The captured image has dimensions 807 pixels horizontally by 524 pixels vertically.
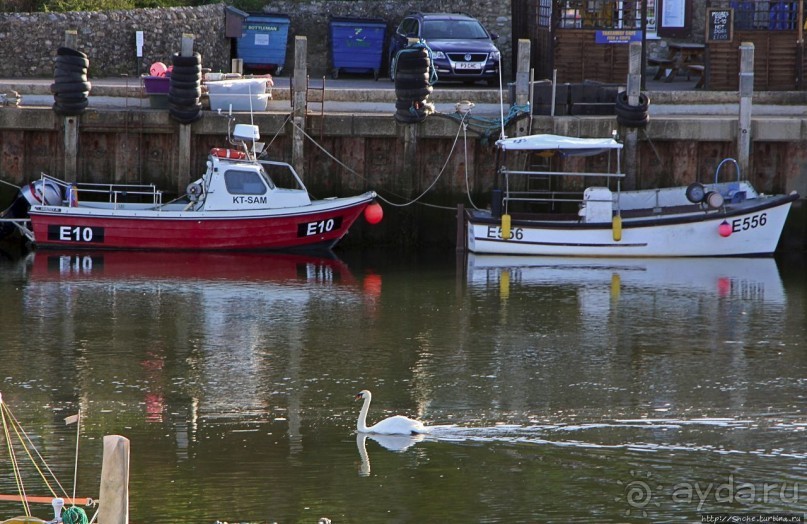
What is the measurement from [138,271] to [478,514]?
40.2ft

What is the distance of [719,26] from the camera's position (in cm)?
2883

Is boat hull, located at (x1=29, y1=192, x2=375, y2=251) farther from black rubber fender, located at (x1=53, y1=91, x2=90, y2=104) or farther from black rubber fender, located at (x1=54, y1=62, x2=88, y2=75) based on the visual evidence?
black rubber fender, located at (x1=54, y1=62, x2=88, y2=75)

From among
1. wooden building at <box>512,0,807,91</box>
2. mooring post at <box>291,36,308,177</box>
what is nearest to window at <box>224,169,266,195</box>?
mooring post at <box>291,36,308,177</box>

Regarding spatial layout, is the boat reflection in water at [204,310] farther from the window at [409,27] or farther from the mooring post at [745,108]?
the window at [409,27]

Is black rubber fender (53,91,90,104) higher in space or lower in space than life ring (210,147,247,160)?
higher

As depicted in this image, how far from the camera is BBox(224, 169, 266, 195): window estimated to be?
2411 cm

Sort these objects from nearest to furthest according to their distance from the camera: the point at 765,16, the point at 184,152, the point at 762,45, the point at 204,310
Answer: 1. the point at 204,310
2. the point at 184,152
3. the point at 762,45
4. the point at 765,16

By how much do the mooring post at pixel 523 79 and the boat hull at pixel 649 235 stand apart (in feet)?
5.65

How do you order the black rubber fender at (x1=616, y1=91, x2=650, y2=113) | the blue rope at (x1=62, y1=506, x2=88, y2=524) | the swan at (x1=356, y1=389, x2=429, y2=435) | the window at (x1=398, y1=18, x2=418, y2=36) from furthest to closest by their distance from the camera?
the window at (x1=398, y1=18, x2=418, y2=36)
the black rubber fender at (x1=616, y1=91, x2=650, y2=113)
the swan at (x1=356, y1=389, x2=429, y2=435)
the blue rope at (x1=62, y1=506, x2=88, y2=524)

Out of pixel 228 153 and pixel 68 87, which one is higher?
pixel 68 87

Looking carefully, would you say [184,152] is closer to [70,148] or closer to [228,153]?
[228,153]

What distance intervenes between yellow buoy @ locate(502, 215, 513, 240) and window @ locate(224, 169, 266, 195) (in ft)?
13.2

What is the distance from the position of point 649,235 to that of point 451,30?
27.8ft

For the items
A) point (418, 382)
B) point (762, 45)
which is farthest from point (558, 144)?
point (418, 382)
